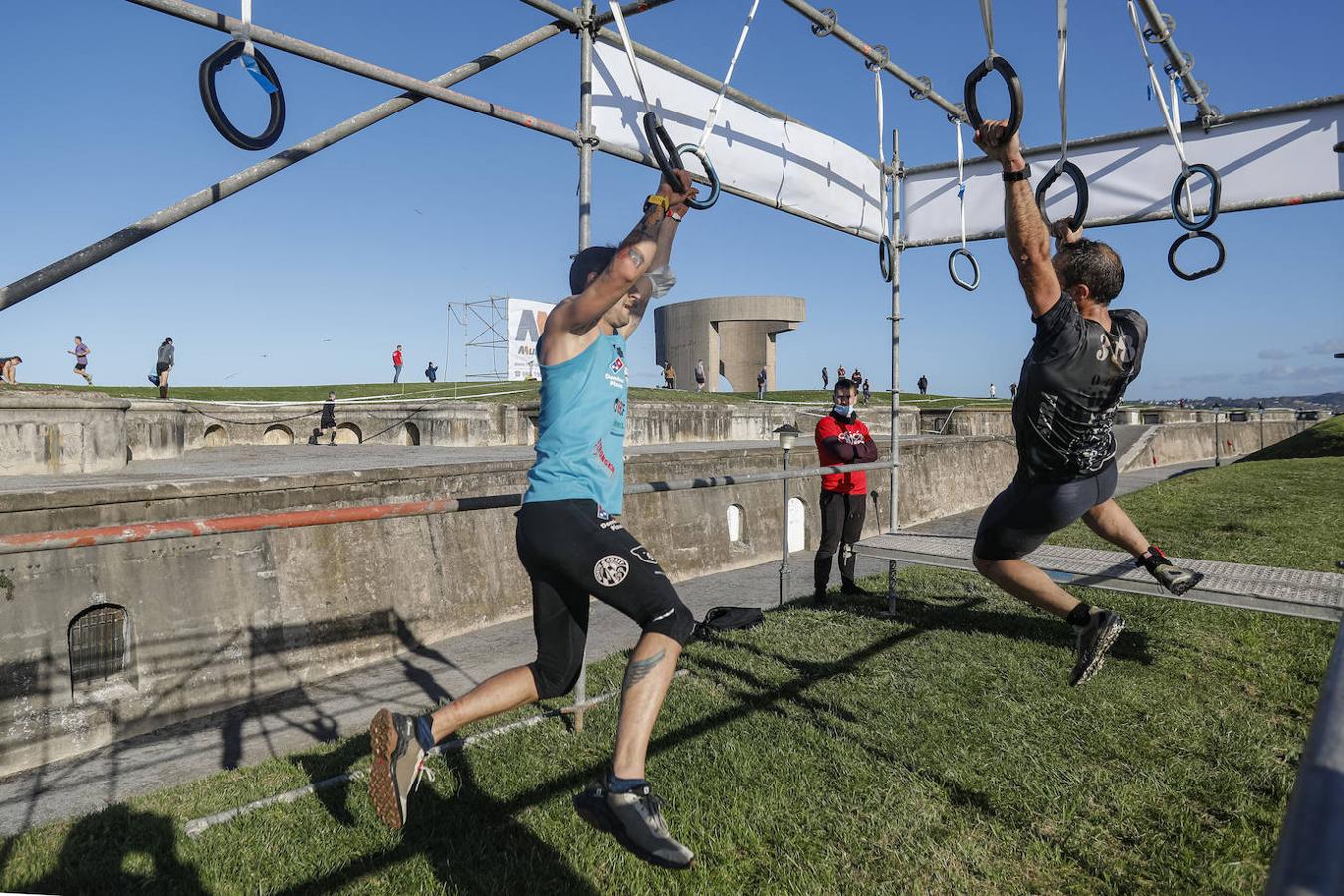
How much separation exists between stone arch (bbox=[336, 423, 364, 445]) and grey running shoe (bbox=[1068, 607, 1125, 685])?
20.0m

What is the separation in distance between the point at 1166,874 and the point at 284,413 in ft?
70.7

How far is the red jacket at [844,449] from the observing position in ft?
27.4

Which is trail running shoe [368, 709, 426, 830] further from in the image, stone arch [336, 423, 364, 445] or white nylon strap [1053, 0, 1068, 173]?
stone arch [336, 423, 364, 445]

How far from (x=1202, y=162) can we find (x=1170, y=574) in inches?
159

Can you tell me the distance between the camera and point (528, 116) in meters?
4.75

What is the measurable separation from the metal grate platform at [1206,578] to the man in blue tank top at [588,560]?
134 inches

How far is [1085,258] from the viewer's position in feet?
11.9

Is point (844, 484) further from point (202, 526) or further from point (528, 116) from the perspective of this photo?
point (202, 526)

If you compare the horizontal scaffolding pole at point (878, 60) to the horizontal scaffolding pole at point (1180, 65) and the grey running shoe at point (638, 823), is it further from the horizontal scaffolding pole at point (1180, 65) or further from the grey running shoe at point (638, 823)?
the grey running shoe at point (638, 823)

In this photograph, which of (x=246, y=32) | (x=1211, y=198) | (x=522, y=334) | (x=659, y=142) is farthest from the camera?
(x=522, y=334)

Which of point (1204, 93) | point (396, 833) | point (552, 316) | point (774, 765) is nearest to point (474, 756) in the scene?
point (396, 833)

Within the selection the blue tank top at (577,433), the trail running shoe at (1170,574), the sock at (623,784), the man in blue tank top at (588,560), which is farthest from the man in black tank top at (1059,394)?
the sock at (623,784)

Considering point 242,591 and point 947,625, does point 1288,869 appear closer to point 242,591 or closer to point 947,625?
point 947,625

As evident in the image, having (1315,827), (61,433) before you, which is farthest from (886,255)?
(61,433)
